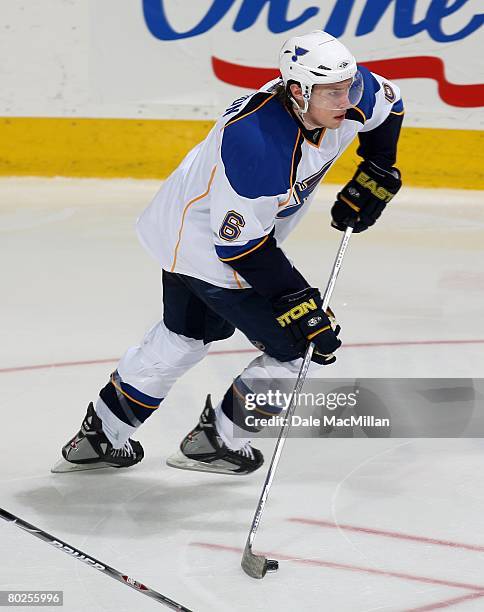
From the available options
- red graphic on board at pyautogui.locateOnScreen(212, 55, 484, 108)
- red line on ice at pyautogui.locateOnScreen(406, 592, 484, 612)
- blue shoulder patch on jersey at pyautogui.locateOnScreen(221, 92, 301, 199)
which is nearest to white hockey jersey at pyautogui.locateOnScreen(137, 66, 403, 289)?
blue shoulder patch on jersey at pyautogui.locateOnScreen(221, 92, 301, 199)

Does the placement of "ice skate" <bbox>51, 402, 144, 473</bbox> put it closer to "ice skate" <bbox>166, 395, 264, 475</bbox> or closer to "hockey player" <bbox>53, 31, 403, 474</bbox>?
"hockey player" <bbox>53, 31, 403, 474</bbox>

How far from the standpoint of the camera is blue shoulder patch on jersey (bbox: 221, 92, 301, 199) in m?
2.25

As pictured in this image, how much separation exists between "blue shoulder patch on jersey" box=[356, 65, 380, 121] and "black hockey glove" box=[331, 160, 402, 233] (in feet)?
0.67

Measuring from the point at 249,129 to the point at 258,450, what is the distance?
0.93 m

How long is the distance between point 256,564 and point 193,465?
0.61 metres

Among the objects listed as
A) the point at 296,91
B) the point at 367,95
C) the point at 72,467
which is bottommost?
the point at 72,467

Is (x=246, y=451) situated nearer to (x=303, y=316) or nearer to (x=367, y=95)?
(x=303, y=316)

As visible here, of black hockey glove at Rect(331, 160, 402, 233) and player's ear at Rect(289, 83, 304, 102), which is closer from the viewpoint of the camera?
player's ear at Rect(289, 83, 304, 102)

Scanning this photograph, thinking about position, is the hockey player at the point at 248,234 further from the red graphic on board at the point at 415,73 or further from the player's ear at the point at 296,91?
the red graphic on board at the point at 415,73

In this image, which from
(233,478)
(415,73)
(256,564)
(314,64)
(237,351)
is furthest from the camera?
(415,73)

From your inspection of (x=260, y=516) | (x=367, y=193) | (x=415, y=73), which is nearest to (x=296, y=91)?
(x=367, y=193)

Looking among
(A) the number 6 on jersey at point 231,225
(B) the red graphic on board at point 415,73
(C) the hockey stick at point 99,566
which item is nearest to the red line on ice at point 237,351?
(A) the number 6 on jersey at point 231,225

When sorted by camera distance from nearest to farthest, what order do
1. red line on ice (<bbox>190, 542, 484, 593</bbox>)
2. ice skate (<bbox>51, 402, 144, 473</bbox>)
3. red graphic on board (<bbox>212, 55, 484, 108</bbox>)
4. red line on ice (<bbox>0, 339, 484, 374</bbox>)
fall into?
1. red line on ice (<bbox>190, 542, 484, 593</bbox>)
2. ice skate (<bbox>51, 402, 144, 473</bbox>)
3. red line on ice (<bbox>0, 339, 484, 374</bbox>)
4. red graphic on board (<bbox>212, 55, 484, 108</bbox>)

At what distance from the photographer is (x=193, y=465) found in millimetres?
2770
